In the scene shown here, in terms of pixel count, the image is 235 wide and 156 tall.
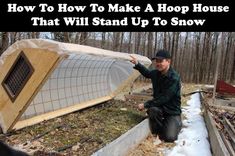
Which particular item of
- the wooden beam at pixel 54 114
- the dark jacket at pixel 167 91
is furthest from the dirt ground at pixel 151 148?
the wooden beam at pixel 54 114

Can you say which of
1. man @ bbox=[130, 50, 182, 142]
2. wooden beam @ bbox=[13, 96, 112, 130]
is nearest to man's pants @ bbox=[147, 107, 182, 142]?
man @ bbox=[130, 50, 182, 142]

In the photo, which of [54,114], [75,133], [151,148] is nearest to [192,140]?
[151,148]

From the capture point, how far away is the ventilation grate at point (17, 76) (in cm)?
558

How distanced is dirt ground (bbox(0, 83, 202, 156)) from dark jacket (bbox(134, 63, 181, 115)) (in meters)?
0.69

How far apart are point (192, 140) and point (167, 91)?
1000 millimetres

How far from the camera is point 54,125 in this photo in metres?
6.24

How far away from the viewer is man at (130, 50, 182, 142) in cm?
621

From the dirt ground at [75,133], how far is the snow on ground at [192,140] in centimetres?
52

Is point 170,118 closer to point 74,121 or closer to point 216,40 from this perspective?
point 74,121

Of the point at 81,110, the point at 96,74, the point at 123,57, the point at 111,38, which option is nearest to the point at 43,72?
the point at 123,57

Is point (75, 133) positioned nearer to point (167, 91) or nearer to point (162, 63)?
point (167, 91)

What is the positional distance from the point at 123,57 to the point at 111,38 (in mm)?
30414

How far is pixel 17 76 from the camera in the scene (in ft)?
19.1

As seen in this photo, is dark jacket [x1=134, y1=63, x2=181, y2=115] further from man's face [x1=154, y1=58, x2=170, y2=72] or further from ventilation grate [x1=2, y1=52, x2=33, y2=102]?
ventilation grate [x1=2, y1=52, x2=33, y2=102]
